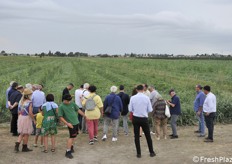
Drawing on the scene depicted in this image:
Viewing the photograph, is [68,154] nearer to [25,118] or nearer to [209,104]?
[25,118]

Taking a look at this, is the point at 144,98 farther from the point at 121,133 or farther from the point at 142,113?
the point at 121,133

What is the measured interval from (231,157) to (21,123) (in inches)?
237

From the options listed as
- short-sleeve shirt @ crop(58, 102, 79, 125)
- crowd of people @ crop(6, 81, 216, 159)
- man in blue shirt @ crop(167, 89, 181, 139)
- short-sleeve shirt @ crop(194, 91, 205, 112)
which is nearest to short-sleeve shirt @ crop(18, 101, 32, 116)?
crowd of people @ crop(6, 81, 216, 159)

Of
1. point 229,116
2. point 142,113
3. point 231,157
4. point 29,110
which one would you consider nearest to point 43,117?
point 29,110

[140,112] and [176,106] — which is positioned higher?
[140,112]

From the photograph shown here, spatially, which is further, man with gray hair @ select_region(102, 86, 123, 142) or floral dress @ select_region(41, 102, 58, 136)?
man with gray hair @ select_region(102, 86, 123, 142)

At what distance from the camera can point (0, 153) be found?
9.45 m

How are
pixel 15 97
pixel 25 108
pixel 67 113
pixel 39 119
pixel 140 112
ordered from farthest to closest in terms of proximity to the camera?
pixel 15 97 < pixel 39 119 < pixel 25 108 < pixel 67 113 < pixel 140 112

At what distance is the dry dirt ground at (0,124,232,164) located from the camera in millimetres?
8758

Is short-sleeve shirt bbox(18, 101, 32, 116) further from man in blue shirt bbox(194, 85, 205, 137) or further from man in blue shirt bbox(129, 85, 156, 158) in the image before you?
man in blue shirt bbox(194, 85, 205, 137)

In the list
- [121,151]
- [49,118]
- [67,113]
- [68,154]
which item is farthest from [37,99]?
[121,151]

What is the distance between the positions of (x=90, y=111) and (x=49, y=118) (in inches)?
66.6

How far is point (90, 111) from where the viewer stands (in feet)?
34.7

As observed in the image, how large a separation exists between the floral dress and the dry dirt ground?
70 cm
